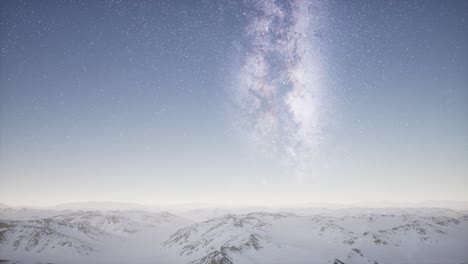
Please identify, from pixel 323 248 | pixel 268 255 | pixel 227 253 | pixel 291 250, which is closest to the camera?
pixel 227 253

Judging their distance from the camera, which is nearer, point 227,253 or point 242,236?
point 227,253

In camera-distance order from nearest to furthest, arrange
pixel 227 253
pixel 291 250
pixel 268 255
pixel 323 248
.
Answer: pixel 227 253 → pixel 268 255 → pixel 291 250 → pixel 323 248

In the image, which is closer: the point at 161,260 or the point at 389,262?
the point at 389,262

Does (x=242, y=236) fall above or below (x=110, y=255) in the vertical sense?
above

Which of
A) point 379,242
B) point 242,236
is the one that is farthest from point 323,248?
point 242,236

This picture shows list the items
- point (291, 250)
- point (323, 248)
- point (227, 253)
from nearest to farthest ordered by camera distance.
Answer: point (227, 253) → point (291, 250) → point (323, 248)

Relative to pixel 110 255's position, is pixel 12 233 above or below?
above

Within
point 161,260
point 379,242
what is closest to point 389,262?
point 379,242

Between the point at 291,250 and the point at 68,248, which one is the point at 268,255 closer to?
the point at 291,250

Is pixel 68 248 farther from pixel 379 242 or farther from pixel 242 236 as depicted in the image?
pixel 379 242
